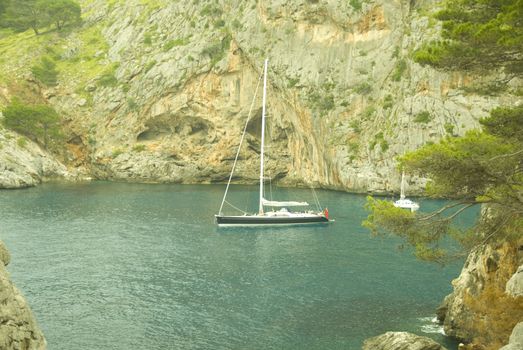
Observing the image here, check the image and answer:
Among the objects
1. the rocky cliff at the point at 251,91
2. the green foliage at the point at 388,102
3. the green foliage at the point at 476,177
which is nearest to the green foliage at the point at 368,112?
the rocky cliff at the point at 251,91

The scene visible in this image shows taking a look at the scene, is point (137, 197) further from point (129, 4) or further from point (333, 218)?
point (129, 4)

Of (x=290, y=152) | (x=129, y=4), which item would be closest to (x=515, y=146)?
(x=290, y=152)

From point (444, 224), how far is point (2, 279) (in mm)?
17377

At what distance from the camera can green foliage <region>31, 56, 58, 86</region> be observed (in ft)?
357

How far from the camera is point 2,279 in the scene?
52.3 ft

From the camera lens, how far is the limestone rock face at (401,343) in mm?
24484

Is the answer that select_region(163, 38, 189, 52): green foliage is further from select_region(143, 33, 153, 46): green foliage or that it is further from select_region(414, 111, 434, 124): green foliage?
select_region(414, 111, 434, 124): green foliage

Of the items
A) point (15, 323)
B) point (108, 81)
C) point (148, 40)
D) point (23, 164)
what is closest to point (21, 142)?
point (23, 164)

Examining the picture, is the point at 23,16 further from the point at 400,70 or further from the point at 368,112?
the point at 400,70

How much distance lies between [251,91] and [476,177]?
82597 millimetres

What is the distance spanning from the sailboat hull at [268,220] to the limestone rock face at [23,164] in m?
43.5

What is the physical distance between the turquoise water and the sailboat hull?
146 cm

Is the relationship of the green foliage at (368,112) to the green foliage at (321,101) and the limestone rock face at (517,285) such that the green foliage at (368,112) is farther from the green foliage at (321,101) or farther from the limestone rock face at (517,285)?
the limestone rock face at (517,285)

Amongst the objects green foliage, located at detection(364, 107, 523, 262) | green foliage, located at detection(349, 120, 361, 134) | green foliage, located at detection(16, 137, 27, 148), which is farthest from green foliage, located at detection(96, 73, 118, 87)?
green foliage, located at detection(364, 107, 523, 262)
